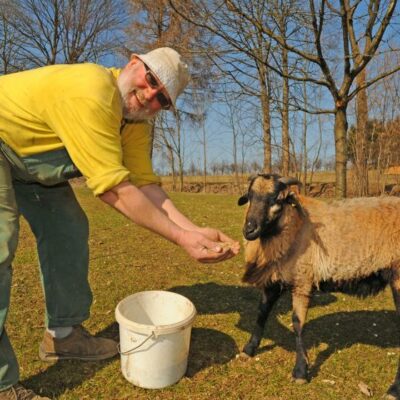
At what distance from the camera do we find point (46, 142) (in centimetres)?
247

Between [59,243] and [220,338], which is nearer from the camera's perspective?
[59,243]

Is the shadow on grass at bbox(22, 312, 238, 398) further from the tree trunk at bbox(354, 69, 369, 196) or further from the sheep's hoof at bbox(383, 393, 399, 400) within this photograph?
the tree trunk at bbox(354, 69, 369, 196)

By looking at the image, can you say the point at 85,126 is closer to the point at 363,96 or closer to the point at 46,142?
the point at 46,142

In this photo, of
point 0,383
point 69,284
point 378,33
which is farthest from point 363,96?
point 0,383

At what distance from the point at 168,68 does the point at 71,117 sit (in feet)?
2.10

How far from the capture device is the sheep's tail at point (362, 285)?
11.7ft

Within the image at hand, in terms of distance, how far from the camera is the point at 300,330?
340 cm

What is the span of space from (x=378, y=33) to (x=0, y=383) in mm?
5967

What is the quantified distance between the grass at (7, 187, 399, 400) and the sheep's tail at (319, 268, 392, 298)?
0.57 metres

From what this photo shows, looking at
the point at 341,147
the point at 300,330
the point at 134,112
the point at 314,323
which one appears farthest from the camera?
the point at 341,147

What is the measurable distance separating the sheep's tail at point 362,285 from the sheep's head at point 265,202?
2.38 feet

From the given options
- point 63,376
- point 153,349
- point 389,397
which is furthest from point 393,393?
point 63,376

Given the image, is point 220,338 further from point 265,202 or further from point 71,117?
point 71,117

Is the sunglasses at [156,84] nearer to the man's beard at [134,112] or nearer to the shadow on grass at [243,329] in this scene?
the man's beard at [134,112]
